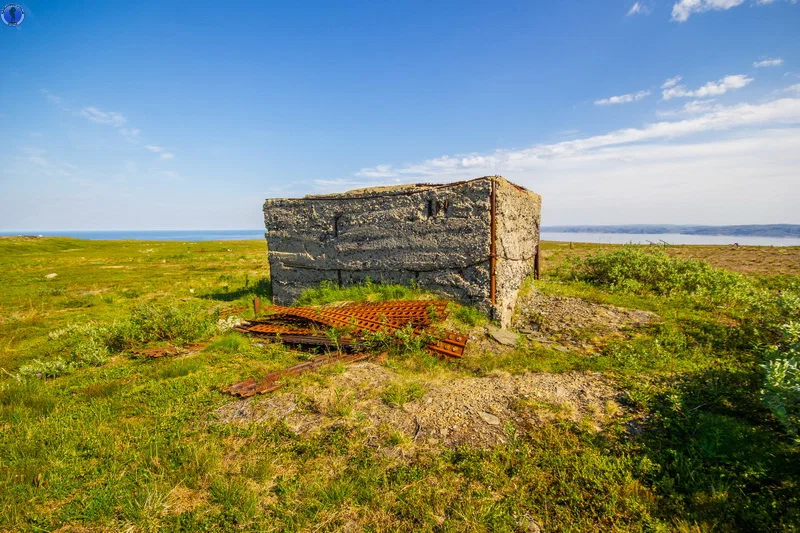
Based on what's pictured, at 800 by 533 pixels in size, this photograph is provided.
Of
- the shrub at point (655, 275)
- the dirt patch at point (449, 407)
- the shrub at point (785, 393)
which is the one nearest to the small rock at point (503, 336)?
the dirt patch at point (449, 407)

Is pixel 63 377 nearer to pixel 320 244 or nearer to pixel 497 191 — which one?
pixel 320 244

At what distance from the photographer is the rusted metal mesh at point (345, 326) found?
555cm

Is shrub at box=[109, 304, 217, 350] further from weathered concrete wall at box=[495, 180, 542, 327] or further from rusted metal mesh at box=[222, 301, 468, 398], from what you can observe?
weathered concrete wall at box=[495, 180, 542, 327]

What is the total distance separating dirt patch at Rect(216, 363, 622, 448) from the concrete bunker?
2.74m

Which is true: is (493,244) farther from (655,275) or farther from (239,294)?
(239,294)

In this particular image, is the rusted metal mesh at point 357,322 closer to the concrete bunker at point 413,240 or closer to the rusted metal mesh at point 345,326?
the rusted metal mesh at point 345,326

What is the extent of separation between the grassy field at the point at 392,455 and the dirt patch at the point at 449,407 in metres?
0.12

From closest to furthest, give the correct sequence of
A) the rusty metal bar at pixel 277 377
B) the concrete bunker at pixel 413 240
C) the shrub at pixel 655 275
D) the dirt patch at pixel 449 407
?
the dirt patch at pixel 449 407, the rusty metal bar at pixel 277 377, the concrete bunker at pixel 413 240, the shrub at pixel 655 275

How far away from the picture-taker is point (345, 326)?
248 inches

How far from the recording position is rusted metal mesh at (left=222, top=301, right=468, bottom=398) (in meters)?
5.55

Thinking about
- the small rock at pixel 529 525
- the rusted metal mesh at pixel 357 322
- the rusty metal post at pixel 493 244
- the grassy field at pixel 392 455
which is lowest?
the small rock at pixel 529 525

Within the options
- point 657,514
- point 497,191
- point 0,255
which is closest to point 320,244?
point 497,191

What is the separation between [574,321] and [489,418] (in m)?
4.73

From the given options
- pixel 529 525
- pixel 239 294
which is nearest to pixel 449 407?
pixel 529 525
